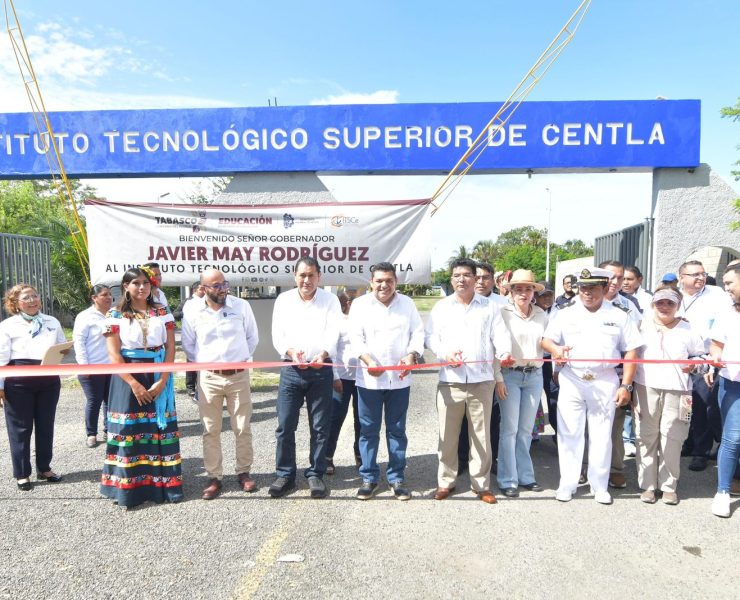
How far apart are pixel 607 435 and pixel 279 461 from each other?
2.54 metres

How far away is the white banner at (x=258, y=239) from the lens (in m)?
7.01

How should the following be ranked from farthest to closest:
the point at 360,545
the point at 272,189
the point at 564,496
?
1. the point at 272,189
2. the point at 564,496
3. the point at 360,545

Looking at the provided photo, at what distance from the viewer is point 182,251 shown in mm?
7098

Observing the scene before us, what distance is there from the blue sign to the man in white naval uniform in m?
4.43

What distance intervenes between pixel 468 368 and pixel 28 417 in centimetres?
356

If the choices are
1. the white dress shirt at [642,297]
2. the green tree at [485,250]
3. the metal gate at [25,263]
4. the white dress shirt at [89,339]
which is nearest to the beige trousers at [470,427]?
the white dress shirt at [642,297]

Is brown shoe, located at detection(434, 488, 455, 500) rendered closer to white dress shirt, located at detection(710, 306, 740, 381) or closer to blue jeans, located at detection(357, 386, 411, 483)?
blue jeans, located at detection(357, 386, 411, 483)

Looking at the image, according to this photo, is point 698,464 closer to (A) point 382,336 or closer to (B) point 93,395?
(A) point 382,336

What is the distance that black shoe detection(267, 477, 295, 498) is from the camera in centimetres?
389

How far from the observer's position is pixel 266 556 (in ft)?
9.95

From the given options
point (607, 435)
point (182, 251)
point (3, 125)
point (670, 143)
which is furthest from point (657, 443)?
point (3, 125)

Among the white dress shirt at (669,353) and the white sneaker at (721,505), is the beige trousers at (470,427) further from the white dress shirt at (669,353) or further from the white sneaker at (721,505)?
Result: the white sneaker at (721,505)

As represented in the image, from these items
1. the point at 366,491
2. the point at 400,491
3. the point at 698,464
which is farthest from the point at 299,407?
the point at 698,464

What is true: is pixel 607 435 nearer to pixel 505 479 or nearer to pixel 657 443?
pixel 657 443
